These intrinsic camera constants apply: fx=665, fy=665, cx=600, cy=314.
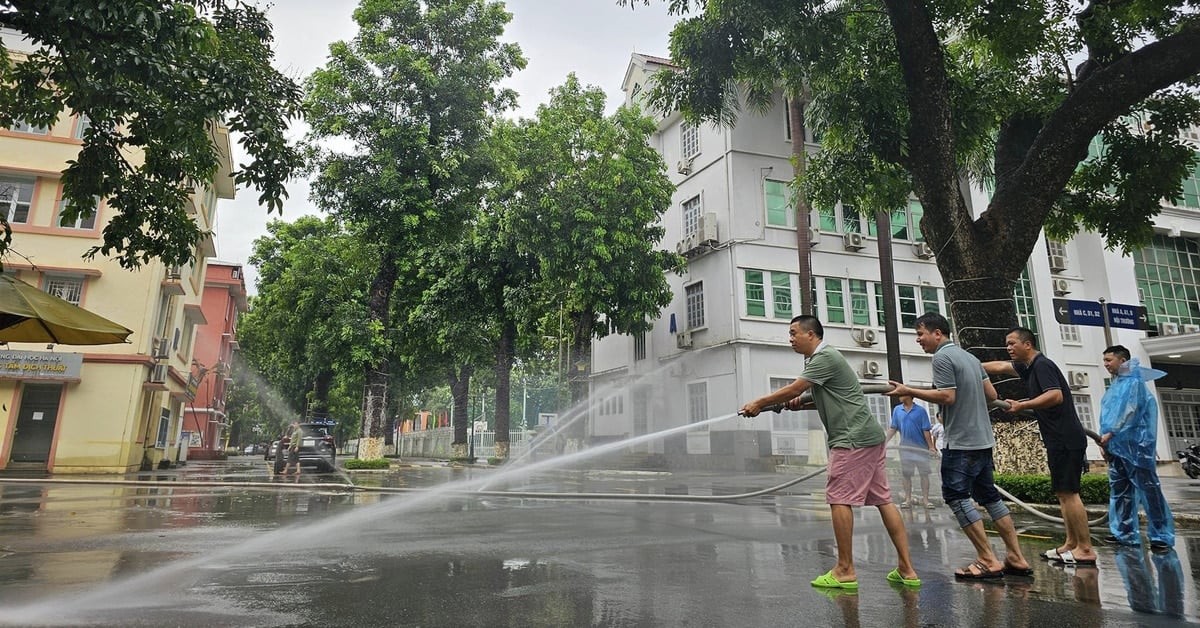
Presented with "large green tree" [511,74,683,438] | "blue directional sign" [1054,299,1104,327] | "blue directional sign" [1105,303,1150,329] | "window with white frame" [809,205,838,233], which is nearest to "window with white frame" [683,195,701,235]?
"large green tree" [511,74,683,438]

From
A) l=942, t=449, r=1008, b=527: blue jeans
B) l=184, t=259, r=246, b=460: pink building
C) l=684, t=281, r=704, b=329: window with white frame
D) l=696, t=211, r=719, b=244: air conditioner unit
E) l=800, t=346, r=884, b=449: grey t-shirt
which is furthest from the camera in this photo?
l=184, t=259, r=246, b=460: pink building

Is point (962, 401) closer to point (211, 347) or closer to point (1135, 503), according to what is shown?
point (1135, 503)

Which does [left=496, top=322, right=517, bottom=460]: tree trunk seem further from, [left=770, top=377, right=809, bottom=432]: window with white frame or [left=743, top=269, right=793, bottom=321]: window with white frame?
[left=770, top=377, right=809, bottom=432]: window with white frame

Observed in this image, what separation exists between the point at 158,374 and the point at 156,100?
1934cm

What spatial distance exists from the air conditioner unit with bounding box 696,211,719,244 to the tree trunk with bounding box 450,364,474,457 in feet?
49.3

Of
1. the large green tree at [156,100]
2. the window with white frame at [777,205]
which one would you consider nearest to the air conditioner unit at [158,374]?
the large green tree at [156,100]

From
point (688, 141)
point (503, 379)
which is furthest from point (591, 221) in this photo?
point (503, 379)

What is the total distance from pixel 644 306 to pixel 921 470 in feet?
47.8

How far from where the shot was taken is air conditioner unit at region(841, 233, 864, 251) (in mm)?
27297

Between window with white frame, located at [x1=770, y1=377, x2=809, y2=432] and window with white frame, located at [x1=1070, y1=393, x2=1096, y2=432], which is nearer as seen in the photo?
window with white frame, located at [x1=770, y1=377, x2=809, y2=432]

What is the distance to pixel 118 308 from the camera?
72.3ft

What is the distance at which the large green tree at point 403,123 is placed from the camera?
22234 millimetres

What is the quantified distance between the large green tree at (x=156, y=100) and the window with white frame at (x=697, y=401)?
2114 centimetres

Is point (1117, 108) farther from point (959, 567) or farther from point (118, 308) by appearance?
point (118, 308)
